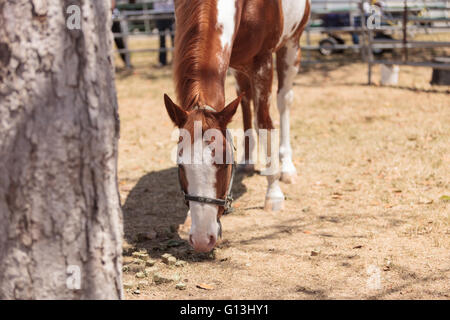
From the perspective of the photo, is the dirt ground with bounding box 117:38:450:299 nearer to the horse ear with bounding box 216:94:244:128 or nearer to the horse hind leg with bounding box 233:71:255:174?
the horse hind leg with bounding box 233:71:255:174

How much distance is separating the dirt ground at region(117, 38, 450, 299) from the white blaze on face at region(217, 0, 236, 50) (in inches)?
58.3

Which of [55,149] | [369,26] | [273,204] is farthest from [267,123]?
[369,26]

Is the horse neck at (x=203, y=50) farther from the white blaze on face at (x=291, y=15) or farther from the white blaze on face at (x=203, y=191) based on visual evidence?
the white blaze on face at (x=291, y=15)

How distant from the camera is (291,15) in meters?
4.92

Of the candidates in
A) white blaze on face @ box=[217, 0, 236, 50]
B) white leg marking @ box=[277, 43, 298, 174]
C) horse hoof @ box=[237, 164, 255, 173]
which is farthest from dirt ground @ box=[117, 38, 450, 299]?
white blaze on face @ box=[217, 0, 236, 50]

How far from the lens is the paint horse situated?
3049 millimetres

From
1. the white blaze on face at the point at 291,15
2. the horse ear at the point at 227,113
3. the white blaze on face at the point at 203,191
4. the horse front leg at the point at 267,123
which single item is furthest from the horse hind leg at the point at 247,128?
the white blaze on face at the point at 203,191

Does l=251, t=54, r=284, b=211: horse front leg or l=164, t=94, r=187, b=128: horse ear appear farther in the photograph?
l=251, t=54, r=284, b=211: horse front leg

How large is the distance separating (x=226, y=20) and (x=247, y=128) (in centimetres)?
217

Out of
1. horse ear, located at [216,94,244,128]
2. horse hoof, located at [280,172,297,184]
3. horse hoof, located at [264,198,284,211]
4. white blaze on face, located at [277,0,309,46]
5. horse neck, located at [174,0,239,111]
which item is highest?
white blaze on face, located at [277,0,309,46]

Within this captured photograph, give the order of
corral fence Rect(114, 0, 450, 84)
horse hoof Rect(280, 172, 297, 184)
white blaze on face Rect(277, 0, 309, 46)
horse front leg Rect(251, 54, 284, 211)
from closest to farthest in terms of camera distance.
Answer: horse front leg Rect(251, 54, 284, 211)
white blaze on face Rect(277, 0, 309, 46)
horse hoof Rect(280, 172, 297, 184)
corral fence Rect(114, 0, 450, 84)

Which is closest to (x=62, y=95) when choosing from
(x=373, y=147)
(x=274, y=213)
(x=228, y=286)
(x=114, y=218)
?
(x=114, y=218)
